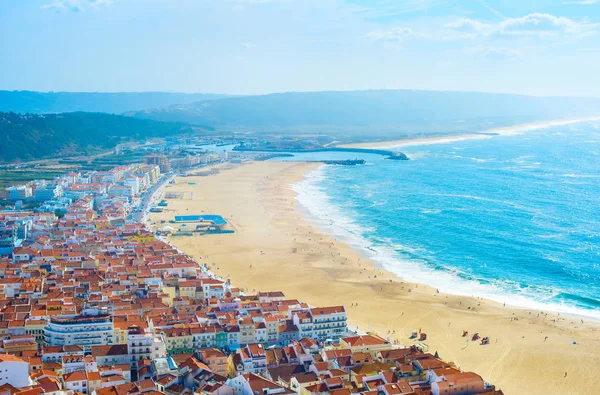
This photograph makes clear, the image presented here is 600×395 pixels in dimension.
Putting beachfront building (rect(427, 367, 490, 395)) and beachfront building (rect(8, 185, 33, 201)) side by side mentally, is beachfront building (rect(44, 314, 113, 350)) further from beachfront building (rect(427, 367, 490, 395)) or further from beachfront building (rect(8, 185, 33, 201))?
beachfront building (rect(8, 185, 33, 201))

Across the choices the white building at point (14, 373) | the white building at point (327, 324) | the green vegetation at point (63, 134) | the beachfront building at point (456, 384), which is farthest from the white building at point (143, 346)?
the green vegetation at point (63, 134)

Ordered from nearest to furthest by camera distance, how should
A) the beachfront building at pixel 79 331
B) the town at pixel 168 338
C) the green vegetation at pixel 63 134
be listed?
the town at pixel 168 338 < the beachfront building at pixel 79 331 < the green vegetation at pixel 63 134

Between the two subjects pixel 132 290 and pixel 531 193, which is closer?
pixel 132 290

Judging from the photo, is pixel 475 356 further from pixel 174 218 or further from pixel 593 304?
pixel 174 218

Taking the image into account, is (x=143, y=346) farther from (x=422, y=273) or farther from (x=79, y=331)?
(x=422, y=273)

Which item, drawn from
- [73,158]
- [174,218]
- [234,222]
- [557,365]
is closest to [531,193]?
[234,222]

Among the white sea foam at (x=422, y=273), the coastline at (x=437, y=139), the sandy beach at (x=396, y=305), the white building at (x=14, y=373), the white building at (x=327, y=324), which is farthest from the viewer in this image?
the coastline at (x=437, y=139)

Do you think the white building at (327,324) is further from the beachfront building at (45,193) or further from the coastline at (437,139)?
the coastline at (437,139)
